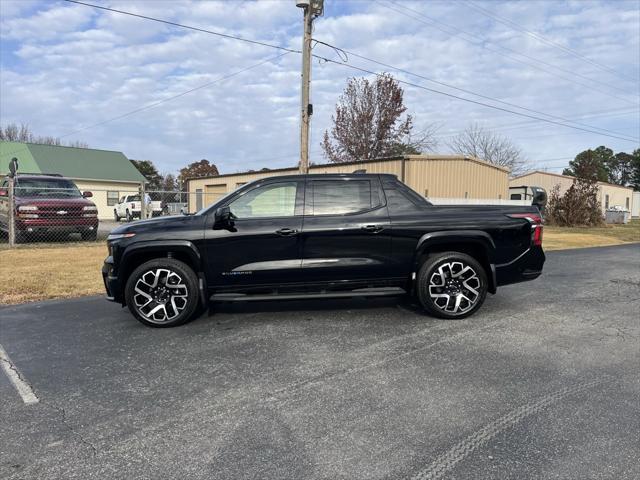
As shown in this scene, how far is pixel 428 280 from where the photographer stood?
18.4 feet

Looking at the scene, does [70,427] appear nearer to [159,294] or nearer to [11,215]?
[159,294]

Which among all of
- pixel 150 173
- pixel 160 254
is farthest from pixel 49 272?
pixel 150 173

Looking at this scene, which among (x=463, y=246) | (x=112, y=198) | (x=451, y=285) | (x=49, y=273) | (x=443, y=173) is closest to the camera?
(x=451, y=285)

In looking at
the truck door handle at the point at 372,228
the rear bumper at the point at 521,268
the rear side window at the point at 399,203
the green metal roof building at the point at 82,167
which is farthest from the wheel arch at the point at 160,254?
the green metal roof building at the point at 82,167

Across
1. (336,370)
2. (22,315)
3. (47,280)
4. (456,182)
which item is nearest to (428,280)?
(336,370)

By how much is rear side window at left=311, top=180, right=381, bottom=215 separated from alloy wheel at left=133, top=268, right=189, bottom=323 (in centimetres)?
178

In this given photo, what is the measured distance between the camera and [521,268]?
588 cm

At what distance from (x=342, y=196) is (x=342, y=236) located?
52 centimetres

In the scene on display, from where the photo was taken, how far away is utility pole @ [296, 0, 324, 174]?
13703mm

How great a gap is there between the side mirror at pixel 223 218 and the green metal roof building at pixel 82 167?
3291cm

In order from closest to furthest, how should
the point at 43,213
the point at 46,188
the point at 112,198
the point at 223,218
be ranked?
the point at 223,218 < the point at 43,213 < the point at 46,188 < the point at 112,198

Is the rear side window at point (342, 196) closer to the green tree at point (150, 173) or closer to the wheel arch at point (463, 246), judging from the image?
the wheel arch at point (463, 246)

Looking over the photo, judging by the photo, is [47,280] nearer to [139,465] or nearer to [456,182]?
[139,465]

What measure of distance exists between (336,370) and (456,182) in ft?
62.6
